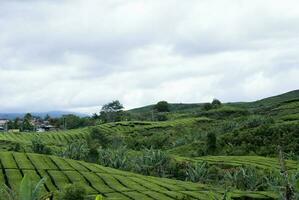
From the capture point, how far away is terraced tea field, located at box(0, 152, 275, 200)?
4766 centimetres

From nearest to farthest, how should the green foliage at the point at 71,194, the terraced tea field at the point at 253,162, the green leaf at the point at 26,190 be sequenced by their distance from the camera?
the green leaf at the point at 26,190 → the green foliage at the point at 71,194 → the terraced tea field at the point at 253,162

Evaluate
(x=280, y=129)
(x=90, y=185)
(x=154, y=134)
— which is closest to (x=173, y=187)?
(x=90, y=185)

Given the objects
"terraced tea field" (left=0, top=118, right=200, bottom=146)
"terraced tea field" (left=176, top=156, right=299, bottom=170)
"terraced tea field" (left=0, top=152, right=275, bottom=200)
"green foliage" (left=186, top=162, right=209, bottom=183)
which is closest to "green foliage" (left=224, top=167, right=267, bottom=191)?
"green foliage" (left=186, top=162, right=209, bottom=183)

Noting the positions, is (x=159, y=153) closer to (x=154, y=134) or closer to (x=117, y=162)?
(x=117, y=162)

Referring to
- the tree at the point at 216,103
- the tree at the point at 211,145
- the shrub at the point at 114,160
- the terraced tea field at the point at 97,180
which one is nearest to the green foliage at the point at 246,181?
the terraced tea field at the point at 97,180

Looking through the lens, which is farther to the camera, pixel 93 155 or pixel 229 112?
pixel 229 112

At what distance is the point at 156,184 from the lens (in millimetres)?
53406

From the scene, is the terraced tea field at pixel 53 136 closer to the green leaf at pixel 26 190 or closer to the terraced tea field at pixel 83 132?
the terraced tea field at pixel 83 132

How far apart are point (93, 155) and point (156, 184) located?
117 feet

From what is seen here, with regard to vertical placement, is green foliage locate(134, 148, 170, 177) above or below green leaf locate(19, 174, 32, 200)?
below

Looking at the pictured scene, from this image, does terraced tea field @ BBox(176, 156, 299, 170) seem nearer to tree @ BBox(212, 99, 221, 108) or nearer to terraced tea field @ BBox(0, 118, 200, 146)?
terraced tea field @ BBox(0, 118, 200, 146)

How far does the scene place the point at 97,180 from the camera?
176ft

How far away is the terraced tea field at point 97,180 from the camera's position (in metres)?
47.7

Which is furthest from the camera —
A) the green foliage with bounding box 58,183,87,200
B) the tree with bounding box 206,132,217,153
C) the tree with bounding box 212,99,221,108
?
the tree with bounding box 212,99,221,108
